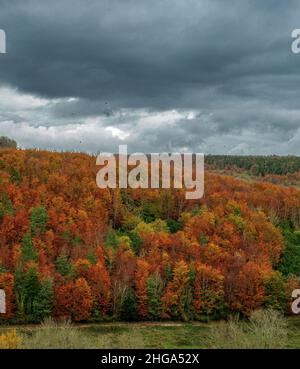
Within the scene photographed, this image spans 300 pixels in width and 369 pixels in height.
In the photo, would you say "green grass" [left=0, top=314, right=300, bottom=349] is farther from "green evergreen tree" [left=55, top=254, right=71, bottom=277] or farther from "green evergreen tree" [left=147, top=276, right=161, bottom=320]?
"green evergreen tree" [left=55, top=254, right=71, bottom=277]

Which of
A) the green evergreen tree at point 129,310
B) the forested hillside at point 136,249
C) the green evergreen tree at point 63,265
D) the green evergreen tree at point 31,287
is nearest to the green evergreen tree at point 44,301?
the forested hillside at point 136,249

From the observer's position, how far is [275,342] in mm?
58812

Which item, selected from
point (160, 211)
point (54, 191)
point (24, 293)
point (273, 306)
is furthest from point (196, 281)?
point (54, 191)

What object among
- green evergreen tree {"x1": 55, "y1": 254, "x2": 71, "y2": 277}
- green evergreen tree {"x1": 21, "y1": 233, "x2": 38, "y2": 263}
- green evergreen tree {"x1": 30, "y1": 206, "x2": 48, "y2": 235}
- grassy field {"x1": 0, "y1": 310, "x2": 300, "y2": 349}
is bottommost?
grassy field {"x1": 0, "y1": 310, "x2": 300, "y2": 349}

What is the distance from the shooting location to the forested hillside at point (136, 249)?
107250mm

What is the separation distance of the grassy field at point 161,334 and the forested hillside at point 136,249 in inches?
155

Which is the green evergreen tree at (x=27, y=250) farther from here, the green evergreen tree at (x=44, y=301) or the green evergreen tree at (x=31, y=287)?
the green evergreen tree at (x=44, y=301)

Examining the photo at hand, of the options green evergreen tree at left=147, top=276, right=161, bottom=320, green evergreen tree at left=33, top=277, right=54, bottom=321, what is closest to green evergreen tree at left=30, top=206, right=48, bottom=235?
green evergreen tree at left=33, top=277, right=54, bottom=321

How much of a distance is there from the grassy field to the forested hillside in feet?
12.9

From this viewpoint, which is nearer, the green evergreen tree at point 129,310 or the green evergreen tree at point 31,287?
the green evergreen tree at point 31,287

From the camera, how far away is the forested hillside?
352 feet

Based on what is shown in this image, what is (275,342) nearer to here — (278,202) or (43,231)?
(43,231)

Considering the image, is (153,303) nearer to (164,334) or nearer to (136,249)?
(164,334)

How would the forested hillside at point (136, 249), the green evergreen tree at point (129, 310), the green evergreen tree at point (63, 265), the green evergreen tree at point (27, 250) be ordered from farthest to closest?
the green evergreen tree at point (27, 250)
the green evergreen tree at point (63, 265)
the forested hillside at point (136, 249)
the green evergreen tree at point (129, 310)
